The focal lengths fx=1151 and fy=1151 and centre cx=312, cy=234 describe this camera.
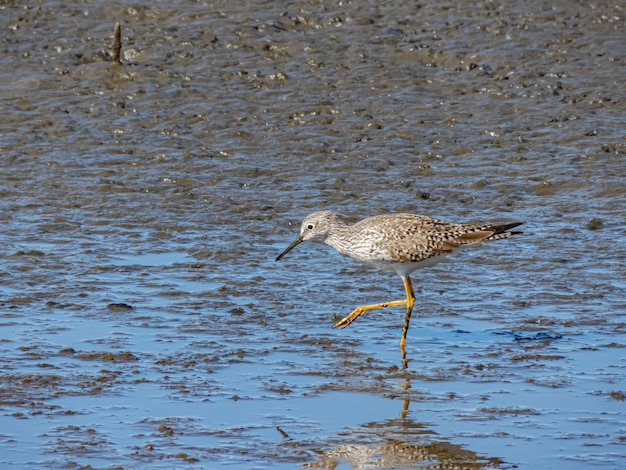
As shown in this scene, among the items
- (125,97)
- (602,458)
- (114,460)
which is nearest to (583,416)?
(602,458)

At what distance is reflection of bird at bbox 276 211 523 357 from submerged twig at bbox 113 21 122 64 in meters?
6.47

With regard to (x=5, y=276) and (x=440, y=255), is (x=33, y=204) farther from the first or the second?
(x=440, y=255)

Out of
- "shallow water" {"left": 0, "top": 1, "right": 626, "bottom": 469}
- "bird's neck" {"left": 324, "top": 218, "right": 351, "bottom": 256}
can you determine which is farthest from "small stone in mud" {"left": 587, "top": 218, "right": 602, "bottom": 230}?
"bird's neck" {"left": 324, "top": 218, "right": 351, "bottom": 256}

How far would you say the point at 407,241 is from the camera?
10.2 m

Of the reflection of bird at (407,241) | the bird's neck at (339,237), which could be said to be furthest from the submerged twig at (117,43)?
the reflection of bird at (407,241)

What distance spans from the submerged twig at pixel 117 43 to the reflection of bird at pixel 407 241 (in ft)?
21.2

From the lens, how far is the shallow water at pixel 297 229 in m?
8.01

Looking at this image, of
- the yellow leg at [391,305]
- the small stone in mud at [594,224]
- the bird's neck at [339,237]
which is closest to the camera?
the yellow leg at [391,305]

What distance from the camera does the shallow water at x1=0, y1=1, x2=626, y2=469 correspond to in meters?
8.01

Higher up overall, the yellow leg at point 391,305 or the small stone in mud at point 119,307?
the yellow leg at point 391,305

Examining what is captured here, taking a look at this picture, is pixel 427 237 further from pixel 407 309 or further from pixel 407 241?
pixel 407 309

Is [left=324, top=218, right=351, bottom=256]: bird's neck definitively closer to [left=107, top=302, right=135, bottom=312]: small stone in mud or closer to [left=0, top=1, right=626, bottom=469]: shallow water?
[left=0, top=1, right=626, bottom=469]: shallow water

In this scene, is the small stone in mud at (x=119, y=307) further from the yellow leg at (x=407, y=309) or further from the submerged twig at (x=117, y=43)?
the submerged twig at (x=117, y=43)

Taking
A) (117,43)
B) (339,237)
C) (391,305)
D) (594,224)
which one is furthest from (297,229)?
(117,43)
